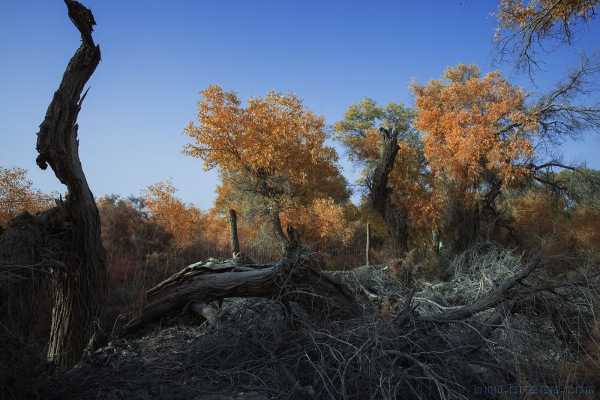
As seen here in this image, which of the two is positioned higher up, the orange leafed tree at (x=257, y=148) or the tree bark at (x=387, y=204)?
the orange leafed tree at (x=257, y=148)

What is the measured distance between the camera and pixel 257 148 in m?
21.7

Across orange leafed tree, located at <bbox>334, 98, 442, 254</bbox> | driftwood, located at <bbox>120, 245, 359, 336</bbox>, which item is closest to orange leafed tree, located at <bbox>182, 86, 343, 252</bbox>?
orange leafed tree, located at <bbox>334, 98, 442, 254</bbox>

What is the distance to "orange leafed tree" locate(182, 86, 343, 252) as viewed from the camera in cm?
2198

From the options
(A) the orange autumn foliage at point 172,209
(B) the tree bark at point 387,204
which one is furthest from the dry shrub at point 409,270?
(A) the orange autumn foliage at point 172,209

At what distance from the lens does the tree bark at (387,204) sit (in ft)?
49.7

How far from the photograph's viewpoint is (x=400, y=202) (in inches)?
711

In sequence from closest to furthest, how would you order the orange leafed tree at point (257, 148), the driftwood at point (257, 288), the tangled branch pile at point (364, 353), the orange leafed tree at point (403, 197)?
the tangled branch pile at point (364, 353) → the driftwood at point (257, 288) → the orange leafed tree at point (403, 197) → the orange leafed tree at point (257, 148)

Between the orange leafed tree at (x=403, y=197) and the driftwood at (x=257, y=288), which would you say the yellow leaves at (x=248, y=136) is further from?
the driftwood at (x=257, y=288)

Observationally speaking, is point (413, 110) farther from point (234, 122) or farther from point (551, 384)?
point (551, 384)

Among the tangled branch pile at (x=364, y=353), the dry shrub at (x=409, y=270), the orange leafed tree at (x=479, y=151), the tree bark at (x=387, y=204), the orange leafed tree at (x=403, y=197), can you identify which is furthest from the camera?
the orange leafed tree at (x=479, y=151)

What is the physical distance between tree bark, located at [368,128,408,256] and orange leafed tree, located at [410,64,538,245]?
352 centimetres

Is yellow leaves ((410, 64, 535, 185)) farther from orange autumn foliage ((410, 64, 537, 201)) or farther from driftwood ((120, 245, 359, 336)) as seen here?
driftwood ((120, 245, 359, 336))

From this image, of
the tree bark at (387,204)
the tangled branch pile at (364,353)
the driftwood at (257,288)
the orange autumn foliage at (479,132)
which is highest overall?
the orange autumn foliage at (479,132)

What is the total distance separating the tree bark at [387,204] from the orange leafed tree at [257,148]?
6.05 metres
